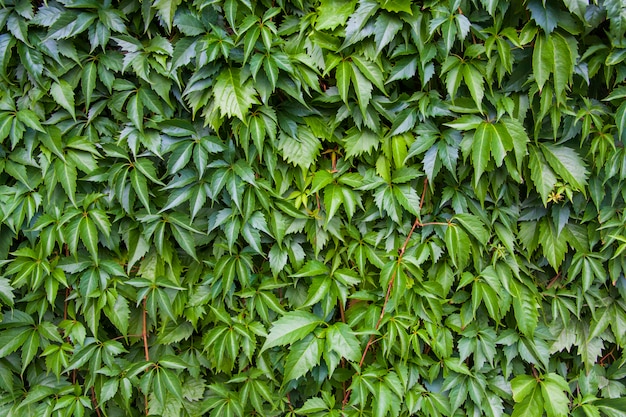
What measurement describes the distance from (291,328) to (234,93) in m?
0.90

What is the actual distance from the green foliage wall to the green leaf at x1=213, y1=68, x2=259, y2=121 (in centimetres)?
1

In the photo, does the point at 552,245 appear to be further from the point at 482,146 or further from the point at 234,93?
the point at 234,93

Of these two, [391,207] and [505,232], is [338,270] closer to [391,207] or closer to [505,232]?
[391,207]

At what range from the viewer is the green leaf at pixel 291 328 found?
69.4 inches

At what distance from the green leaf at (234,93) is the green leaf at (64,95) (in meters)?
0.56

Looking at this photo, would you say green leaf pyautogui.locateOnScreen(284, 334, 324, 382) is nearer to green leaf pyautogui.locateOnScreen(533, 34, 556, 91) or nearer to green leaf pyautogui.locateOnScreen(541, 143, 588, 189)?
green leaf pyautogui.locateOnScreen(541, 143, 588, 189)

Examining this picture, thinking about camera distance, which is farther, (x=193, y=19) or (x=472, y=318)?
(x=472, y=318)

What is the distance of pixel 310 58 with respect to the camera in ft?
5.69

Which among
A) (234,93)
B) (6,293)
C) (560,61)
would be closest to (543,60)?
(560,61)

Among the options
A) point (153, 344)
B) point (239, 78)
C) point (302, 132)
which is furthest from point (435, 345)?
point (239, 78)

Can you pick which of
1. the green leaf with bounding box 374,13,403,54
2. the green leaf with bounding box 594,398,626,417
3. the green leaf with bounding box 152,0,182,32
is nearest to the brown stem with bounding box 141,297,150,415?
the green leaf with bounding box 152,0,182,32

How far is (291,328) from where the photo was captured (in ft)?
5.87

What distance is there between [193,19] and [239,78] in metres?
0.27

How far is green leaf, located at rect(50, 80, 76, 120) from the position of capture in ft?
5.78
